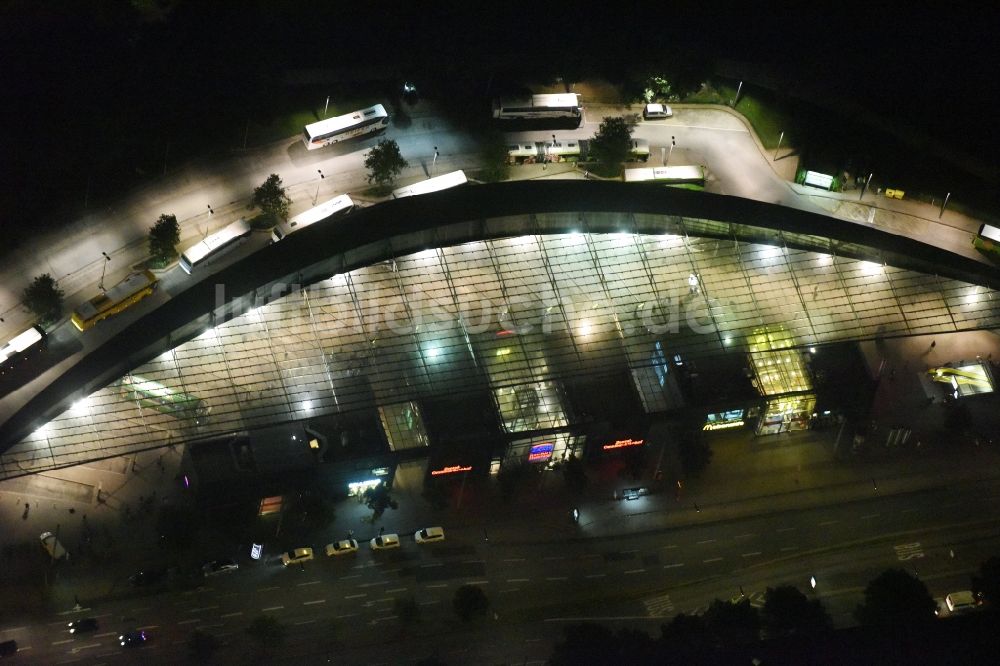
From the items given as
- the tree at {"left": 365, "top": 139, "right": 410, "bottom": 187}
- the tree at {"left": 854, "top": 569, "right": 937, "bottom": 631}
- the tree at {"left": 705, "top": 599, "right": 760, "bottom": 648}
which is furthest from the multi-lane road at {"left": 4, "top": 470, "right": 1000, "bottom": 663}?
the tree at {"left": 365, "top": 139, "right": 410, "bottom": 187}

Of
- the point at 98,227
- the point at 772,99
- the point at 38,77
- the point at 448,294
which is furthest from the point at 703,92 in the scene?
the point at 38,77

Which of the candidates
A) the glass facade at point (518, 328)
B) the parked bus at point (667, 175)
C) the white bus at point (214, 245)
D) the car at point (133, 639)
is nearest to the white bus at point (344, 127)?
the white bus at point (214, 245)

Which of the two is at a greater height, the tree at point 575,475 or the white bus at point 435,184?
the white bus at point 435,184

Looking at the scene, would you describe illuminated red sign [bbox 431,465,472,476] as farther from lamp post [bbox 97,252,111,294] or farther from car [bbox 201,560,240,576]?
lamp post [bbox 97,252,111,294]

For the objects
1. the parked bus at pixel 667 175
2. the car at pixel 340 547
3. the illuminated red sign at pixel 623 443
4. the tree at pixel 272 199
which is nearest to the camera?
the car at pixel 340 547

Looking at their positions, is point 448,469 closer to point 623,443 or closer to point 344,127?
point 623,443

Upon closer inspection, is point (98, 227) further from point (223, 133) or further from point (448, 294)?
point (448, 294)

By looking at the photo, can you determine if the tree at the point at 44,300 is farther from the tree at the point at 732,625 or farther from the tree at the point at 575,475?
the tree at the point at 732,625
